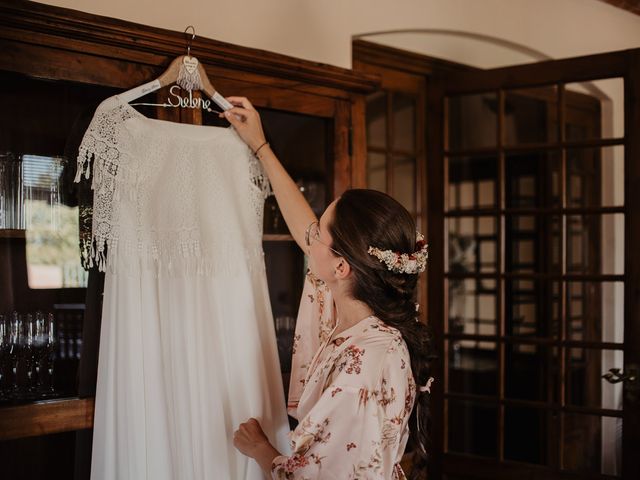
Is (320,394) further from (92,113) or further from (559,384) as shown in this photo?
(559,384)

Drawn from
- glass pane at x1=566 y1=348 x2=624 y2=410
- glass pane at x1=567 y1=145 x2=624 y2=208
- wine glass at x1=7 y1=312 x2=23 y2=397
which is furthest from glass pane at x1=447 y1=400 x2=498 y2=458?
wine glass at x1=7 y1=312 x2=23 y2=397

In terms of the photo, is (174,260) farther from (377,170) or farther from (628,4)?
(628,4)

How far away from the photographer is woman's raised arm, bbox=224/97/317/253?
211 cm

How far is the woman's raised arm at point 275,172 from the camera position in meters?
2.11

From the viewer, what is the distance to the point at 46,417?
175 centimetres

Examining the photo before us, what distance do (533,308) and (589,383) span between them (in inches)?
24.8

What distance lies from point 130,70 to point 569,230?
139 inches

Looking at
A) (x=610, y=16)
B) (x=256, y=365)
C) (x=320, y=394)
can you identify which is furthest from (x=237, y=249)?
(x=610, y=16)

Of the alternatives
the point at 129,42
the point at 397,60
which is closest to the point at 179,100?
the point at 129,42

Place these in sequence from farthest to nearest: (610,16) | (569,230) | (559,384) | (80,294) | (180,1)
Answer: (569,230), (610,16), (559,384), (180,1), (80,294)

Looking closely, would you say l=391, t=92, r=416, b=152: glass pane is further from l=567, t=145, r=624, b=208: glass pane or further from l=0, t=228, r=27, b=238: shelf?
l=0, t=228, r=27, b=238: shelf

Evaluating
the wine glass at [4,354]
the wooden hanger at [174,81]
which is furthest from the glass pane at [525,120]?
the wine glass at [4,354]

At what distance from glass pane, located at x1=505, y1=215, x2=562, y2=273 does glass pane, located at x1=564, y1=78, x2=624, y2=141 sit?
59 centimetres

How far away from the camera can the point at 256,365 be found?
2.08 m
